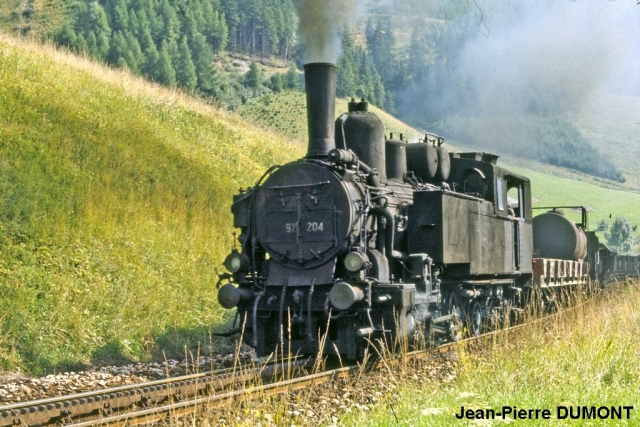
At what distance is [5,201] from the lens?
1206 cm


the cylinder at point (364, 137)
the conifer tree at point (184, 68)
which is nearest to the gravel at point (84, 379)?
the cylinder at point (364, 137)

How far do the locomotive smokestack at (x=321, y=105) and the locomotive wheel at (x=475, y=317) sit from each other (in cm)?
403

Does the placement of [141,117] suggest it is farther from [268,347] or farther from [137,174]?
[268,347]

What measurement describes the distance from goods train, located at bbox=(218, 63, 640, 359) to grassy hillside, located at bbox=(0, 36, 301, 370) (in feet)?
7.53

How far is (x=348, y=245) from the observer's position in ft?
30.8

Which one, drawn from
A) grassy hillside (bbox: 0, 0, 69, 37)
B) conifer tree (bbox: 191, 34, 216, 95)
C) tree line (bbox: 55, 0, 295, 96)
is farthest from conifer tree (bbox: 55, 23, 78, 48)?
conifer tree (bbox: 191, 34, 216, 95)

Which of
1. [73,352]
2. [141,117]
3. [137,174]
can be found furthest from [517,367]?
[141,117]

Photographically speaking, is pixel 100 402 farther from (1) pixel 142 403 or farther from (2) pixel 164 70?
(2) pixel 164 70

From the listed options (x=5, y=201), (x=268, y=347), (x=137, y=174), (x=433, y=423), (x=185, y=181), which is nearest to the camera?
(x=433, y=423)

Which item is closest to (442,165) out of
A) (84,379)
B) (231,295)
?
Answer: (231,295)

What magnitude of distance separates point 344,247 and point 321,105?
72.2 inches

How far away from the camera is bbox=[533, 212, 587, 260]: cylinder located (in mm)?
21141

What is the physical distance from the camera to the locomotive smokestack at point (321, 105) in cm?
962

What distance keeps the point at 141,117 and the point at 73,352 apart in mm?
9804
